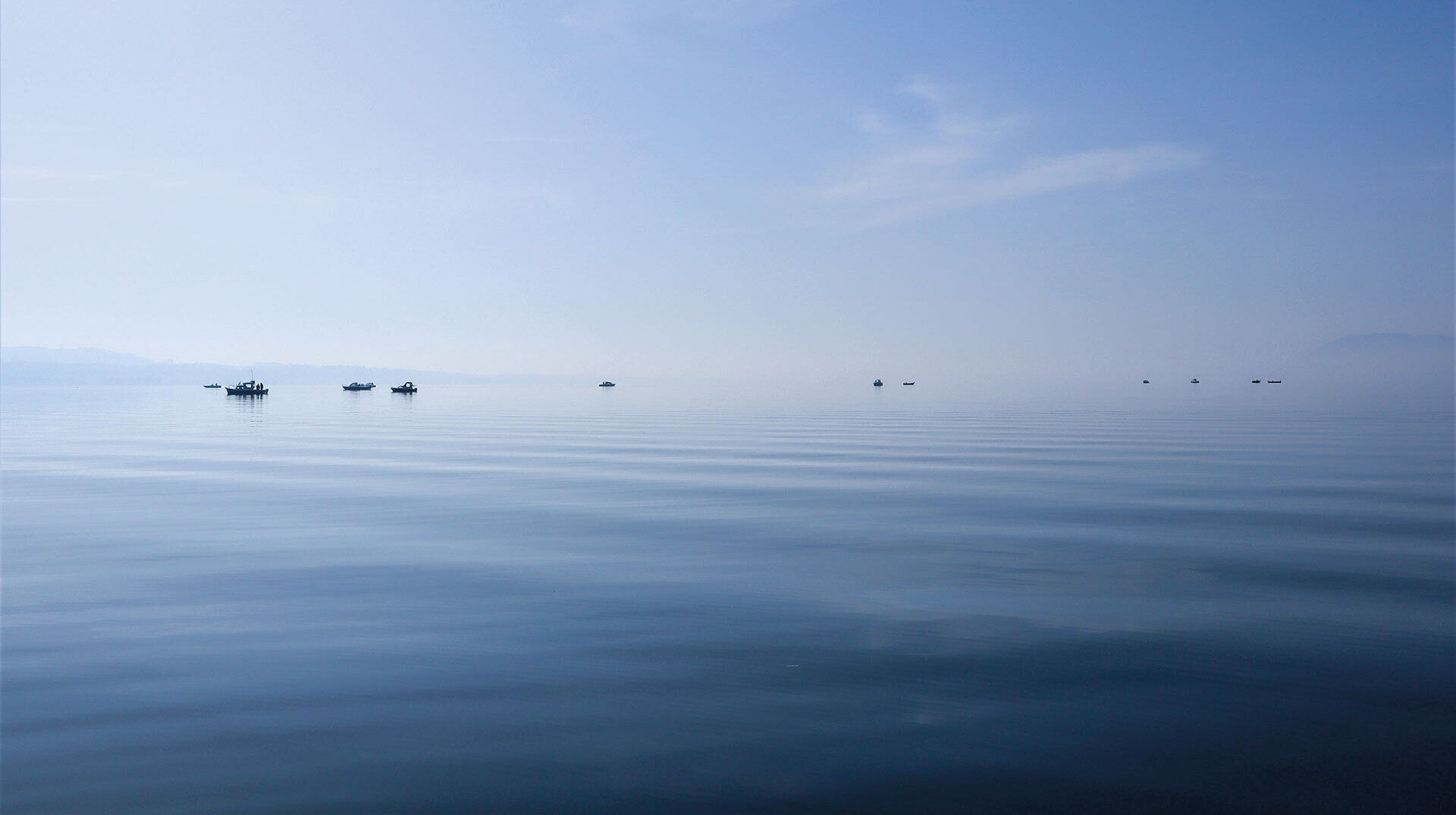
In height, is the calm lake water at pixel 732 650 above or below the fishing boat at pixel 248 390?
below

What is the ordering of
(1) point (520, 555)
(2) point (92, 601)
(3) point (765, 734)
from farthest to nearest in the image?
1. (1) point (520, 555)
2. (2) point (92, 601)
3. (3) point (765, 734)

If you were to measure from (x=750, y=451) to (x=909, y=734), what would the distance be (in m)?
36.9

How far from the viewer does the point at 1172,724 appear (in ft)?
31.8

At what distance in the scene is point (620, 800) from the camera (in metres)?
8.08

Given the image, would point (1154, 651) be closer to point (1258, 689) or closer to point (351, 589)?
point (1258, 689)

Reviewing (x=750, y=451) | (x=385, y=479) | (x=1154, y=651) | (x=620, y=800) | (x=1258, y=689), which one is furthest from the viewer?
(x=750, y=451)

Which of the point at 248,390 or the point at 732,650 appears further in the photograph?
the point at 248,390

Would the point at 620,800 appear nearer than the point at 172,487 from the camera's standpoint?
Yes

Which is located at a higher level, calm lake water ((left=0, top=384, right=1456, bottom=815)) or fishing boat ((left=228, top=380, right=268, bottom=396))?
fishing boat ((left=228, top=380, right=268, bottom=396))

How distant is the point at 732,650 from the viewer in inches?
488

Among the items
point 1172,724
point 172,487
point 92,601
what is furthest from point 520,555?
point 172,487

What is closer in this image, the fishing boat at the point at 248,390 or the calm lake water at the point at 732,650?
the calm lake water at the point at 732,650

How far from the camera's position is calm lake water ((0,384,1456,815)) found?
8469mm

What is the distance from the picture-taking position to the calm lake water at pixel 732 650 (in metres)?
8.47
